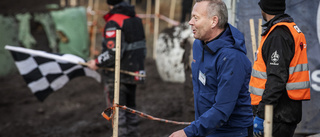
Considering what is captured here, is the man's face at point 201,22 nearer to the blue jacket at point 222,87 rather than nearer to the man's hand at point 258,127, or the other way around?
the blue jacket at point 222,87

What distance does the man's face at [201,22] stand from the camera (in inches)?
92.5

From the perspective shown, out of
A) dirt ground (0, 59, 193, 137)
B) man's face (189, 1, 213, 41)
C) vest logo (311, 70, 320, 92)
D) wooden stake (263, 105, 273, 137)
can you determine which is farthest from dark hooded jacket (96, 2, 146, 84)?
wooden stake (263, 105, 273, 137)

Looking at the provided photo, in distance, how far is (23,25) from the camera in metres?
10.4

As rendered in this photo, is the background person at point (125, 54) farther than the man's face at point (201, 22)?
Yes

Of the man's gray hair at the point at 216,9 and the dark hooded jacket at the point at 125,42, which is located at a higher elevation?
the man's gray hair at the point at 216,9

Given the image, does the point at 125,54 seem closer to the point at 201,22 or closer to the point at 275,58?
the point at 201,22

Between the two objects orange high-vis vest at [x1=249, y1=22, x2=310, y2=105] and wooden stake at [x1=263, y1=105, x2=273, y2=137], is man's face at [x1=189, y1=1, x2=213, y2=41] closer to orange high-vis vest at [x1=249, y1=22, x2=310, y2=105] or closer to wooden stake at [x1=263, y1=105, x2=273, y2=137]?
orange high-vis vest at [x1=249, y1=22, x2=310, y2=105]

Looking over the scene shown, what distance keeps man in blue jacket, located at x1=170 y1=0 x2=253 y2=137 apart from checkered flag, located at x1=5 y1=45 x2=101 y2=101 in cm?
263

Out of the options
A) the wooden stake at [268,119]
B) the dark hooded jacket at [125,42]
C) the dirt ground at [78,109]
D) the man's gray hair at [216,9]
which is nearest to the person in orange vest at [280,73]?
the man's gray hair at [216,9]

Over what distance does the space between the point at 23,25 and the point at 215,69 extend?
30.2 ft

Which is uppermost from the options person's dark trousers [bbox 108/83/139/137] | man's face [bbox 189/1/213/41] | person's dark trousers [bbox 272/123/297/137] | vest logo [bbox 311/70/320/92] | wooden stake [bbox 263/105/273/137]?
man's face [bbox 189/1/213/41]

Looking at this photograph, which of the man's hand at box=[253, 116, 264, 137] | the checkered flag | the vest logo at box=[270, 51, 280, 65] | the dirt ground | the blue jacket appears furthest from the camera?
the dirt ground

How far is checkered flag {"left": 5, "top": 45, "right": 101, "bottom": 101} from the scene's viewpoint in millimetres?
4699

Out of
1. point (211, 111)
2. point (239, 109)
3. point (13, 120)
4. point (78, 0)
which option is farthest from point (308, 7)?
point (78, 0)
